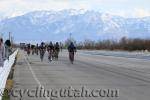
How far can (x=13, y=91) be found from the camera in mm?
18188

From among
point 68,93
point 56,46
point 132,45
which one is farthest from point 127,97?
point 132,45

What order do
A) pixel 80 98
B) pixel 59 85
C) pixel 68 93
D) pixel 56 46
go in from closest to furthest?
1. pixel 80 98
2. pixel 68 93
3. pixel 59 85
4. pixel 56 46

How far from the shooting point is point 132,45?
11144 cm

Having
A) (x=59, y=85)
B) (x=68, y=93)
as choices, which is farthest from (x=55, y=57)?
(x=68, y=93)

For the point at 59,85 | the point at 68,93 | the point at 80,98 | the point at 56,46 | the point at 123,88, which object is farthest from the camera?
the point at 56,46

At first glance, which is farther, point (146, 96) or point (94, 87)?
point (94, 87)

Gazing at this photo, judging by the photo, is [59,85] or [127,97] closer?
[127,97]

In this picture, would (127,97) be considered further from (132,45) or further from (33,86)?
(132,45)

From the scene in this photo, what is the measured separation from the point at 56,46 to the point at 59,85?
28656 mm

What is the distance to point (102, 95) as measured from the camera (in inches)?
656

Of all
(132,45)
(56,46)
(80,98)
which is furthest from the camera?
(132,45)

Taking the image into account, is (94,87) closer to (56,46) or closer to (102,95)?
(102,95)

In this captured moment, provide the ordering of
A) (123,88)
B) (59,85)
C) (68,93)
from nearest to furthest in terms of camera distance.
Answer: (68,93), (123,88), (59,85)

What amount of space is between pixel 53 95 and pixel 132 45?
314 ft
